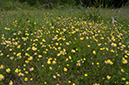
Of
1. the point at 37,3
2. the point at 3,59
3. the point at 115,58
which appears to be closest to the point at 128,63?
the point at 115,58

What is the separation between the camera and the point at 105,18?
437cm

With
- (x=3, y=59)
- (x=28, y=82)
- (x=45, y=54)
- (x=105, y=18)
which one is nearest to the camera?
(x=28, y=82)

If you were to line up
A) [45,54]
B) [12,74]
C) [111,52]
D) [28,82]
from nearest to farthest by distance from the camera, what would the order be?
[28,82] → [12,74] → [45,54] → [111,52]

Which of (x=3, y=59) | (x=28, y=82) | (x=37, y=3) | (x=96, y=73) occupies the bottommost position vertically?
(x=96, y=73)

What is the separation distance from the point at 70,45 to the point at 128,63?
1180 millimetres

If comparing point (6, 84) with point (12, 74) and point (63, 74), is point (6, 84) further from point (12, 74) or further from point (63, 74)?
point (63, 74)

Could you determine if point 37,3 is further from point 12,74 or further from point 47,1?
point 12,74

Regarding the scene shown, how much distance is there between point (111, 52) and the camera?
2248mm

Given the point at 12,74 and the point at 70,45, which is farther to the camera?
the point at 70,45

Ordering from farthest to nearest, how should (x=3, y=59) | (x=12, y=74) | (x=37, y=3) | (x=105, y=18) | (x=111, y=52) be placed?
(x=37, y=3)
(x=105, y=18)
(x=111, y=52)
(x=3, y=59)
(x=12, y=74)

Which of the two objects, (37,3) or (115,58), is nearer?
(115,58)

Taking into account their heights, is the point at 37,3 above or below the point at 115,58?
above

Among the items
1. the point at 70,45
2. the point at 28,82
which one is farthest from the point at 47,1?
the point at 28,82

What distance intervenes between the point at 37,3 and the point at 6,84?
18.7ft
